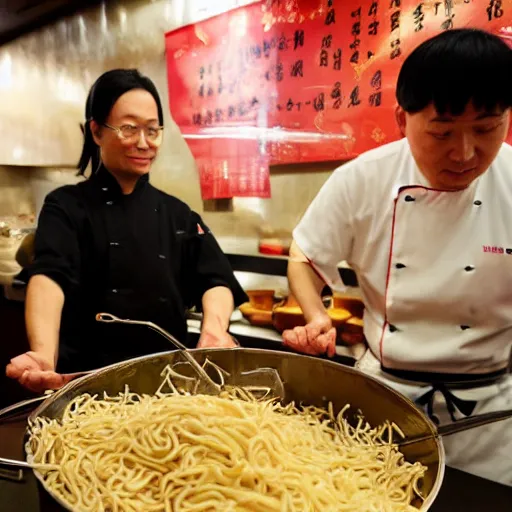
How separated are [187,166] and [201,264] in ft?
3.23

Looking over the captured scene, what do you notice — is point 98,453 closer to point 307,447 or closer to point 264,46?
point 307,447

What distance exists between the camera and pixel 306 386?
1.17 m

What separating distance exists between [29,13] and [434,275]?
9.00 feet

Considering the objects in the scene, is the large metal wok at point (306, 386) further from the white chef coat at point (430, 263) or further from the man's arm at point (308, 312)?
the white chef coat at point (430, 263)

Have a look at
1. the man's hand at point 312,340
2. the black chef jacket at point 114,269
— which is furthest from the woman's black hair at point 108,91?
the man's hand at point 312,340

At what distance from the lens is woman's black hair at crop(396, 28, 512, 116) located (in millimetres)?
1062

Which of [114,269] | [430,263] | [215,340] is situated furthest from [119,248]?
[430,263]

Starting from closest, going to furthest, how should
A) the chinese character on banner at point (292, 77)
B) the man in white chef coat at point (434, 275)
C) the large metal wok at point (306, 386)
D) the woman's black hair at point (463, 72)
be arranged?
the large metal wok at point (306, 386) → the woman's black hair at point (463, 72) → the man in white chef coat at point (434, 275) → the chinese character on banner at point (292, 77)

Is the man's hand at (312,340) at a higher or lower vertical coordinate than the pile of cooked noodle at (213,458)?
higher

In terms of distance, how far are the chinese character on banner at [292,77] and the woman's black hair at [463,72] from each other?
86 cm

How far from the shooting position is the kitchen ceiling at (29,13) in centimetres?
272

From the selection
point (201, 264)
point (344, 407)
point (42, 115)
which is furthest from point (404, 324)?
point (42, 115)

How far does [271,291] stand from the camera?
2.58m

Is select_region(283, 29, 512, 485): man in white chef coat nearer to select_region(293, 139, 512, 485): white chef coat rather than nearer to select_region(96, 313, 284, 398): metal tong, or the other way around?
select_region(293, 139, 512, 485): white chef coat
